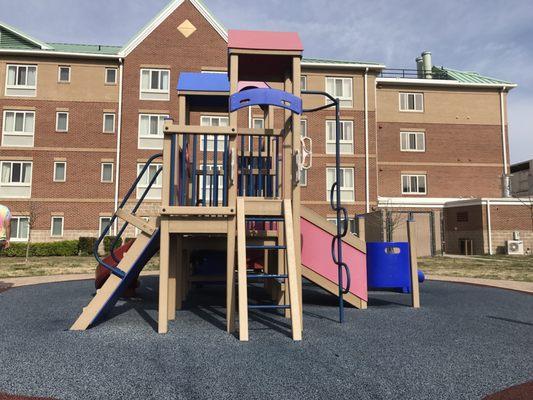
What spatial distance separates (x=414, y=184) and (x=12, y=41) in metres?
28.9

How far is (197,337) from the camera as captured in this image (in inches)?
191

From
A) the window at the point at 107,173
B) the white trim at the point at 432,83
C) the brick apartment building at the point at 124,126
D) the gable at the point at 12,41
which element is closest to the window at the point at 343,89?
the brick apartment building at the point at 124,126

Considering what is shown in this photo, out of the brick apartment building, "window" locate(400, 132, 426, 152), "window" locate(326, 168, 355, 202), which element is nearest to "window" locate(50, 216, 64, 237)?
the brick apartment building

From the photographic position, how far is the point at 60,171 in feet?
80.5

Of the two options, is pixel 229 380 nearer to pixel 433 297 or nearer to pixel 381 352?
pixel 381 352

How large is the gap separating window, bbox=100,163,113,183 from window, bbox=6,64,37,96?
6137 mm

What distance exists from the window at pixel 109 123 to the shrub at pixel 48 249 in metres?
6.96

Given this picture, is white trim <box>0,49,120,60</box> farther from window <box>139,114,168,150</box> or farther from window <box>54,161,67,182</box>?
window <box>54,161,67,182</box>

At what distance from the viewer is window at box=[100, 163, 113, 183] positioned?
80.7ft

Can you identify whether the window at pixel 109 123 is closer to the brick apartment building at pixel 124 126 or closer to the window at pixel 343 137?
the brick apartment building at pixel 124 126

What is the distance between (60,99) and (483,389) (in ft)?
88.2

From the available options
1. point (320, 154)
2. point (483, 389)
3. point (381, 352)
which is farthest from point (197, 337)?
point (320, 154)

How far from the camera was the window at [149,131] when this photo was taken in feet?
81.4

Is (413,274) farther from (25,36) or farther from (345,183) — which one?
(25,36)
